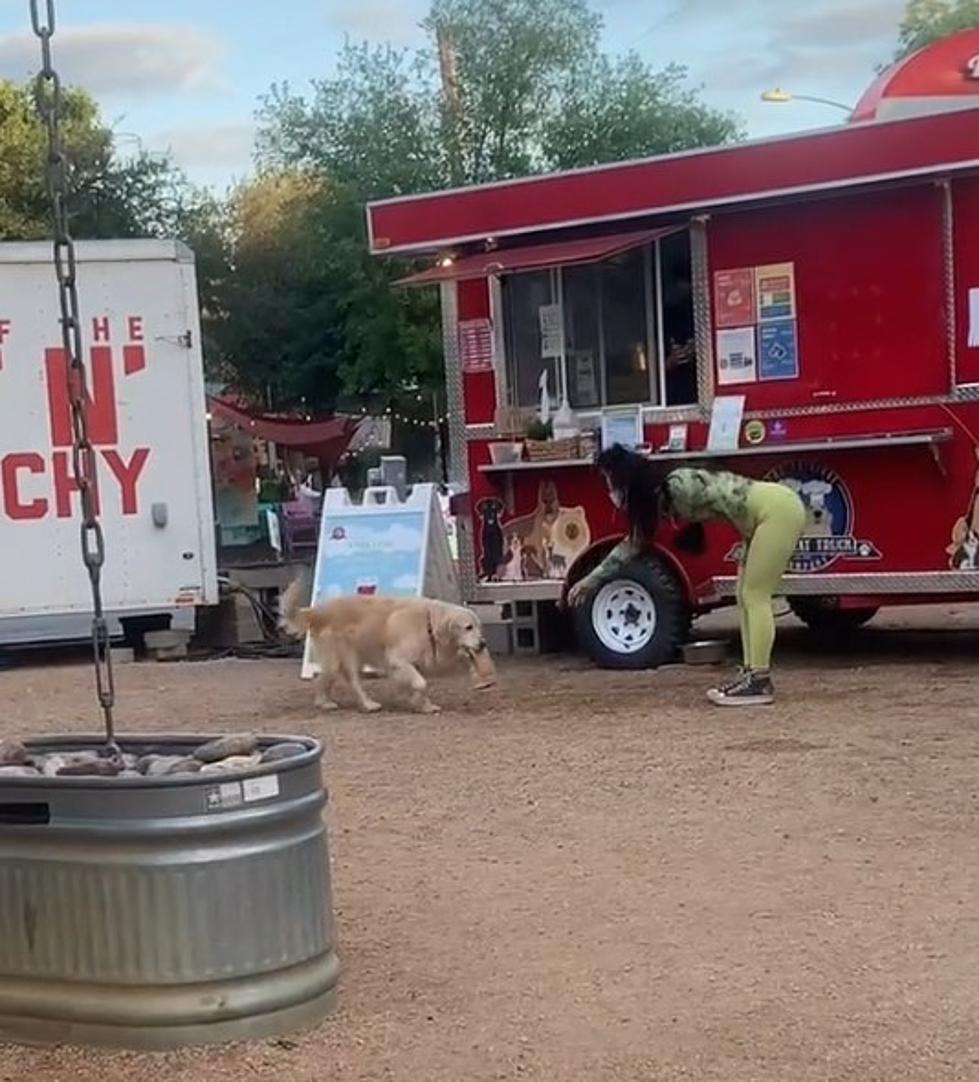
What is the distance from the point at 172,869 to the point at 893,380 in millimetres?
7041

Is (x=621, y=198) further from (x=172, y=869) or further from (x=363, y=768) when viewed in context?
(x=172, y=869)

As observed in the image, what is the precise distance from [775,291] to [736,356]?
46cm

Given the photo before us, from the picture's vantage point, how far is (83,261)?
12898 mm

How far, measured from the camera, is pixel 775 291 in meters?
10.8

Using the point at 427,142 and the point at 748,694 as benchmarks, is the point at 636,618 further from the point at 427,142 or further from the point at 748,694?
the point at 427,142

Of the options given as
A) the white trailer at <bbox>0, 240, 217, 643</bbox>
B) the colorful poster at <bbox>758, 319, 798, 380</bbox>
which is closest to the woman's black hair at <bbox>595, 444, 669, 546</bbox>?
the colorful poster at <bbox>758, 319, 798, 380</bbox>

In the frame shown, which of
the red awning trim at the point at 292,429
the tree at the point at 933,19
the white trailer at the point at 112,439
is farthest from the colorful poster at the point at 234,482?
the tree at the point at 933,19

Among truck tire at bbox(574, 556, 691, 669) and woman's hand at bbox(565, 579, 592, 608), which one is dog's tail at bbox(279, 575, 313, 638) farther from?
truck tire at bbox(574, 556, 691, 669)

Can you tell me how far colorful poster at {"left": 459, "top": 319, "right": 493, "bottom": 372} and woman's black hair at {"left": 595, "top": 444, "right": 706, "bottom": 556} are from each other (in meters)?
2.28

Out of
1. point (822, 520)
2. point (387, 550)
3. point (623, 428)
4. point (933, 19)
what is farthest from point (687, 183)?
point (933, 19)

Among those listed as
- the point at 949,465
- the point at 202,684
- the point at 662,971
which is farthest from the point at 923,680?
the point at 662,971

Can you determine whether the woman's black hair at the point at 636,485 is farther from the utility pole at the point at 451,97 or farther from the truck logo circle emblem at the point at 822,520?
the utility pole at the point at 451,97

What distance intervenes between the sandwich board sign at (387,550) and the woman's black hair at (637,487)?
2.45 m

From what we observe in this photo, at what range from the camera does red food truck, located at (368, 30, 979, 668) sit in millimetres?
10289
